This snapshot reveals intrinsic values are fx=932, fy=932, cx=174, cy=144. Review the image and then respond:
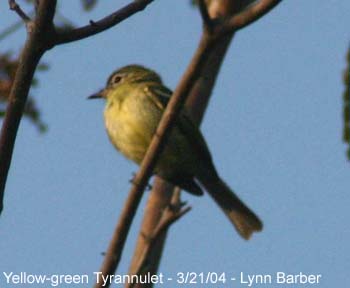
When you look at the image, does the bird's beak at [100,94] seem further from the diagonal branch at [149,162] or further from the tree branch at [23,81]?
the diagonal branch at [149,162]

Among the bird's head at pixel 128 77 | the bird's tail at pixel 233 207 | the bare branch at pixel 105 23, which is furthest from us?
the bird's head at pixel 128 77

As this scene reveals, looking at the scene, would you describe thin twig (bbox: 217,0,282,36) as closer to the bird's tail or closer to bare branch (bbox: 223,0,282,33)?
bare branch (bbox: 223,0,282,33)

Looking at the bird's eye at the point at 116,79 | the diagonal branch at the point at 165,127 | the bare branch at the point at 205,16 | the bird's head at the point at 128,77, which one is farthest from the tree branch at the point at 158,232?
the bird's eye at the point at 116,79

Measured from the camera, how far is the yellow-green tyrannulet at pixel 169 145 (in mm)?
6414

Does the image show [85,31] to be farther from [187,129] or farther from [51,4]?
[187,129]

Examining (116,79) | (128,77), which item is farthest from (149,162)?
(116,79)

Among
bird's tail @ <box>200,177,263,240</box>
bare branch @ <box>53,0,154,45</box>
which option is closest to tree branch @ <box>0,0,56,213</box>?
bare branch @ <box>53,0,154,45</box>

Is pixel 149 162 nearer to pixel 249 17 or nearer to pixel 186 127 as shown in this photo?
pixel 249 17

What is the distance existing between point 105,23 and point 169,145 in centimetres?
302

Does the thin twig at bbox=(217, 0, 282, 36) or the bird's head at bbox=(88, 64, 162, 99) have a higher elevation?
the bird's head at bbox=(88, 64, 162, 99)

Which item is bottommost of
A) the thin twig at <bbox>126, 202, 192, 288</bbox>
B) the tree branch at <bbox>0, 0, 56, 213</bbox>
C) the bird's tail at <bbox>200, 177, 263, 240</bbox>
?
the thin twig at <bbox>126, 202, 192, 288</bbox>

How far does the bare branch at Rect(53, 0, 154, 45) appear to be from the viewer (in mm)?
3561

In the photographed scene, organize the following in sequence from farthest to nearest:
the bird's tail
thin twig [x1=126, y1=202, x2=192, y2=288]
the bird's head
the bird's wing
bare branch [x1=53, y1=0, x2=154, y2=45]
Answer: the bird's head, the bird's tail, the bird's wing, bare branch [x1=53, y1=0, x2=154, y2=45], thin twig [x1=126, y1=202, x2=192, y2=288]

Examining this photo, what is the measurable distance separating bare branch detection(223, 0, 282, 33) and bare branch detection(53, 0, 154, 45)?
0.63m
